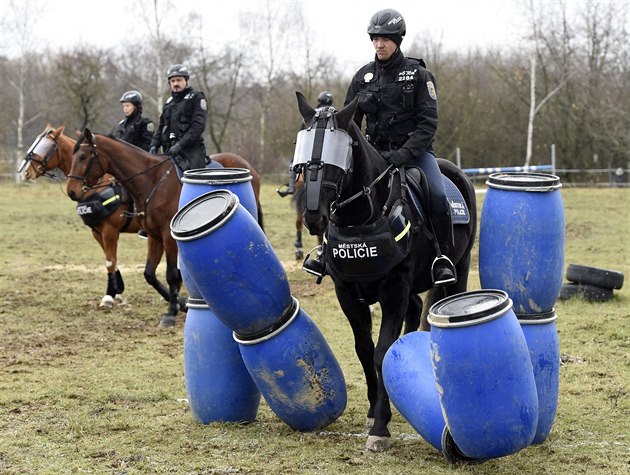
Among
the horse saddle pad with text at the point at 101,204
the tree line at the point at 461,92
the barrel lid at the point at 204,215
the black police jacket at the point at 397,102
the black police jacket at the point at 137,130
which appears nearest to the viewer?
the barrel lid at the point at 204,215

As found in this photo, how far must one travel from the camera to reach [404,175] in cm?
621

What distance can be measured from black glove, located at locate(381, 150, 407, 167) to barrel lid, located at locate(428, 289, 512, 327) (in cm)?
122

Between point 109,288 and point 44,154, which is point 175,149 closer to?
point 44,154

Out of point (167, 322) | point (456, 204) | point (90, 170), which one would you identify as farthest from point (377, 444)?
point (90, 170)

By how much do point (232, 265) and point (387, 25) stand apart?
2.02 metres

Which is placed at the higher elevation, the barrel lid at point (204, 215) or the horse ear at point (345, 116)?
the horse ear at point (345, 116)

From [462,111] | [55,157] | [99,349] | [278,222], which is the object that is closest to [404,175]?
[99,349]

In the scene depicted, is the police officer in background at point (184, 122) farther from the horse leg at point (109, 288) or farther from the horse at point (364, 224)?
the horse at point (364, 224)

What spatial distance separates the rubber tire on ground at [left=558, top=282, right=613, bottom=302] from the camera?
37.6 ft

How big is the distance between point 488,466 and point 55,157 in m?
8.52

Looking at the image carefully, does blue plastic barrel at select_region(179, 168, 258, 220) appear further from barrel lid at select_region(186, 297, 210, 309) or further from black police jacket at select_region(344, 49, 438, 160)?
black police jacket at select_region(344, 49, 438, 160)

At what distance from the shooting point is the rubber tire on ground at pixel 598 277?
450 inches

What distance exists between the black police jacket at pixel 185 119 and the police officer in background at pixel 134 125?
0.97 metres

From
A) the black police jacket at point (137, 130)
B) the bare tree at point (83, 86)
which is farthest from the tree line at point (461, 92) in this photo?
the black police jacket at point (137, 130)
